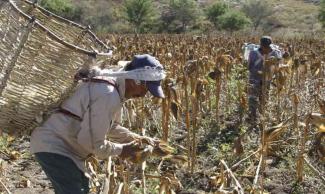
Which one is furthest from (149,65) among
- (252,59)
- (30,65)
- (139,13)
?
(139,13)

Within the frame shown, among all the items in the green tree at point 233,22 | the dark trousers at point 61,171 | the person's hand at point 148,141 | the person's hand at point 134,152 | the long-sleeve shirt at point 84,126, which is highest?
the long-sleeve shirt at point 84,126

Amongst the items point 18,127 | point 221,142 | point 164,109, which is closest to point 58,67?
point 18,127

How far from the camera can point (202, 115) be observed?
340 inches

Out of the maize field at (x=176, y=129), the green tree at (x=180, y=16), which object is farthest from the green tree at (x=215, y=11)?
the maize field at (x=176, y=129)

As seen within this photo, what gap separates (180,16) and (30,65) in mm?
64837

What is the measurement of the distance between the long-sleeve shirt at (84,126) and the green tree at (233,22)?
57.1m

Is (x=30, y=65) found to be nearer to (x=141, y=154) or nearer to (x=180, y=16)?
(x=141, y=154)

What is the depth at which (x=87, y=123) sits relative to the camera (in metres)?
3.14

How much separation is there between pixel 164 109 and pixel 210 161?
121 cm

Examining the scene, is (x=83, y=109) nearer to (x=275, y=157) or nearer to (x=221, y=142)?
(x=275, y=157)

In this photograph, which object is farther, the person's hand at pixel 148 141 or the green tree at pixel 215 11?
the green tree at pixel 215 11

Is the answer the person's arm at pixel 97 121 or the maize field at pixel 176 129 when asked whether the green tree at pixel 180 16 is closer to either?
the maize field at pixel 176 129

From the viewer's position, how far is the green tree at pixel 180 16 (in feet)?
218

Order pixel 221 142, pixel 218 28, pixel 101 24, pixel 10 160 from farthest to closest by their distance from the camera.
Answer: pixel 101 24, pixel 218 28, pixel 221 142, pixel 10 160
